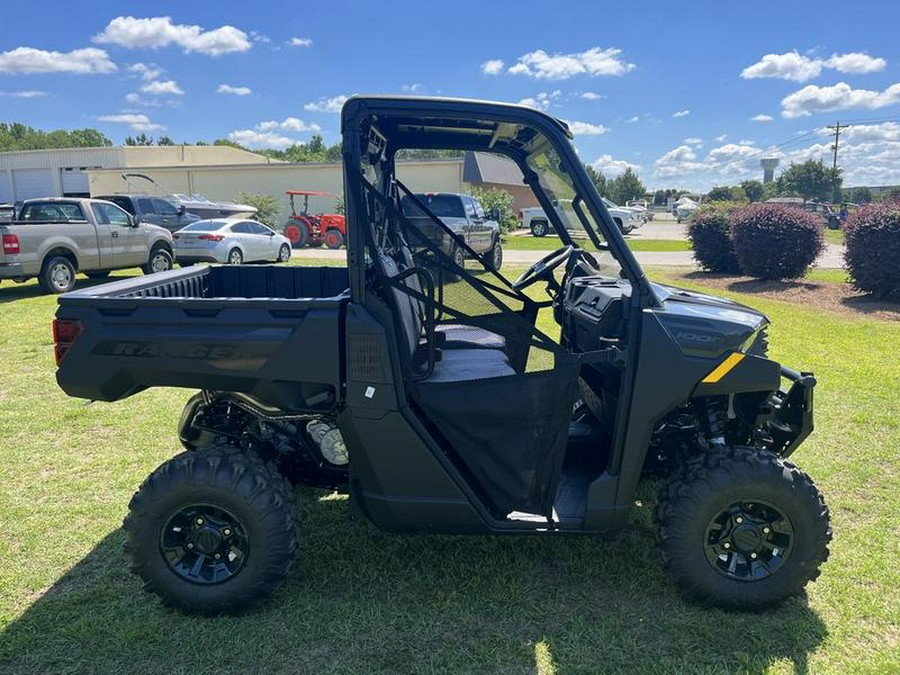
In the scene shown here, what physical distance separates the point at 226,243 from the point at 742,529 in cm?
1416

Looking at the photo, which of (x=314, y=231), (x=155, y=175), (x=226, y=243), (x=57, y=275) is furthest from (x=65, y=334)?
(x=155, y=175)

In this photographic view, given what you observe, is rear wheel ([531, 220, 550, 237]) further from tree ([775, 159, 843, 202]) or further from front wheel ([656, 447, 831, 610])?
tree ([775, 159, 843, 202])

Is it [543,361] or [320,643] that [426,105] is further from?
[320,643]

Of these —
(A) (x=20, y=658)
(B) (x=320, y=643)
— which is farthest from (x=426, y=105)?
(A) (x=20, y=658)

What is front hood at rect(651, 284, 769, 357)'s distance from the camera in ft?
8.58

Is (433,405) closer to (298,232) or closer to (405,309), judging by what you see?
(405,309)

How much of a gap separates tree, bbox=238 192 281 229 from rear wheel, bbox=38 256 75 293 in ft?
62.7

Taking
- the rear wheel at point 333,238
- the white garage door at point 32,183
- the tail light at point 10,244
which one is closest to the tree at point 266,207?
the rear wheel at point 333,238

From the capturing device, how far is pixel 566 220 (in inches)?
135

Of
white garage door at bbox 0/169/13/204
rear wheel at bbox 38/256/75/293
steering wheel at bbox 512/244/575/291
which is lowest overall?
rear wheel at bbox 38/256/75/293

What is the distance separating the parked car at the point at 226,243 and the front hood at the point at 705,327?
44.2ft

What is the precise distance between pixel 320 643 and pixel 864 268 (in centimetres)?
1164

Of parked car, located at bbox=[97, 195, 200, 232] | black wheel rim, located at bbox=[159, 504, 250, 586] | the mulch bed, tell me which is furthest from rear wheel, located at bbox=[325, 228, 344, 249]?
black wheel rim, located at bbox=[159, 504, 250, 586]

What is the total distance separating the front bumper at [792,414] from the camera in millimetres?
3035
